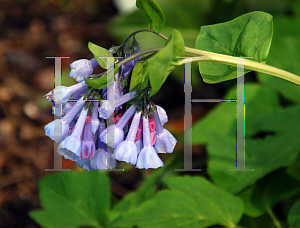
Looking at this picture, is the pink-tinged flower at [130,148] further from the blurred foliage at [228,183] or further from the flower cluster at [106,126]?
the blurred foliage at [228,183]

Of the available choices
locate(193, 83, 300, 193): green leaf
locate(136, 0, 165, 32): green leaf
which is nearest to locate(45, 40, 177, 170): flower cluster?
locate(136, 0, 165, 32): green leaf

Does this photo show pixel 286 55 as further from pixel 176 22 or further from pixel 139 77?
pixel 139 77

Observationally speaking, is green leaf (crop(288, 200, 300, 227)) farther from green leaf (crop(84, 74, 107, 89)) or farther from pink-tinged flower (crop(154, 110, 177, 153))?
green leaf (crop(84, 74, 107, 89))

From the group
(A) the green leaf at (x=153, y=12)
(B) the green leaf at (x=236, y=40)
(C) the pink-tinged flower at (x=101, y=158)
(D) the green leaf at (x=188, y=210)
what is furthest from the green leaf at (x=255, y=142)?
(A) the green leaf at (x=153, y=12)

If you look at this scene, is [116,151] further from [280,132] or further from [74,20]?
[74,20]

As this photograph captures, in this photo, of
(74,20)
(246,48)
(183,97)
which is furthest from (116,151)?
(74,20)
